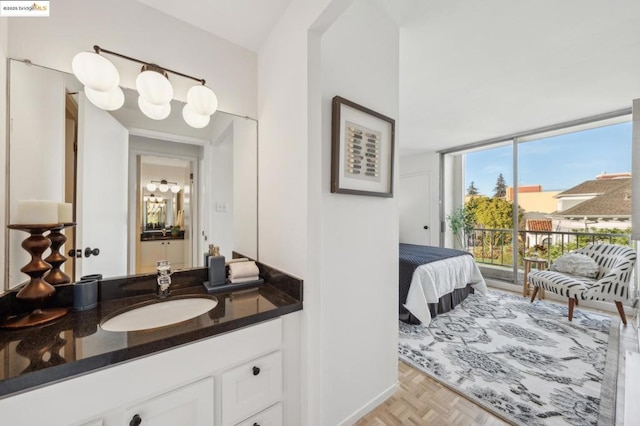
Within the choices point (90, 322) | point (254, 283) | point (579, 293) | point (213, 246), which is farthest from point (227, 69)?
point (579, 293)

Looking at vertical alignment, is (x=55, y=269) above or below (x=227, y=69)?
below

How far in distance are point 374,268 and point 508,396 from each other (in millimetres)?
1284

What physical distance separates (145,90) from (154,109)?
0.38 ft

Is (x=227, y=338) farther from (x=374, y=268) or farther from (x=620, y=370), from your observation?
(x=620, y=370)

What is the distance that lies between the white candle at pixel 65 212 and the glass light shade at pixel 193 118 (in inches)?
27.4

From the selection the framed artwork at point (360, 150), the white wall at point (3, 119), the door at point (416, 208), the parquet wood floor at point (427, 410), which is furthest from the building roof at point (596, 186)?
the white wall at point (3, 119)

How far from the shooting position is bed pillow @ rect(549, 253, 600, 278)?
9.76 feet

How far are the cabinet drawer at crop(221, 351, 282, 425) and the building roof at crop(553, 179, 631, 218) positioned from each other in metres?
4.59

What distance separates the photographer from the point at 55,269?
1.04 meters

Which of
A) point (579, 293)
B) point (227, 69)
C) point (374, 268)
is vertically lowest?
point (579, 293)

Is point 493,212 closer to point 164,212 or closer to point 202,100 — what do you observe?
point 202,100

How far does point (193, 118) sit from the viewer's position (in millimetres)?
1418

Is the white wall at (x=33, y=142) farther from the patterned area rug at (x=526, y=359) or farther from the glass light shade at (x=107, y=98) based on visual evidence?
the patterned area rug at (x=526, y=359)

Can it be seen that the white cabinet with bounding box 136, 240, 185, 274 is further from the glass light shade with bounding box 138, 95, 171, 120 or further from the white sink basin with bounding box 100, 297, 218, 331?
the glass light shade with bounding box 138, 95, 171, 120
